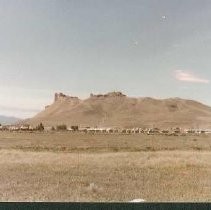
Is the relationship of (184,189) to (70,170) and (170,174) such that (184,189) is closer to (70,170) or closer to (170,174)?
(170,174)

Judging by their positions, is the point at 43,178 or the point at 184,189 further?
the point at 43,178

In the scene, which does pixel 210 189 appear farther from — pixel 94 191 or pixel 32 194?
pixel 32 194

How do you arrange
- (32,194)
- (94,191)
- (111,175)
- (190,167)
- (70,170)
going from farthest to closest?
(190,167)
(70,170)
(111,175)
(94,191)
(32,194)
